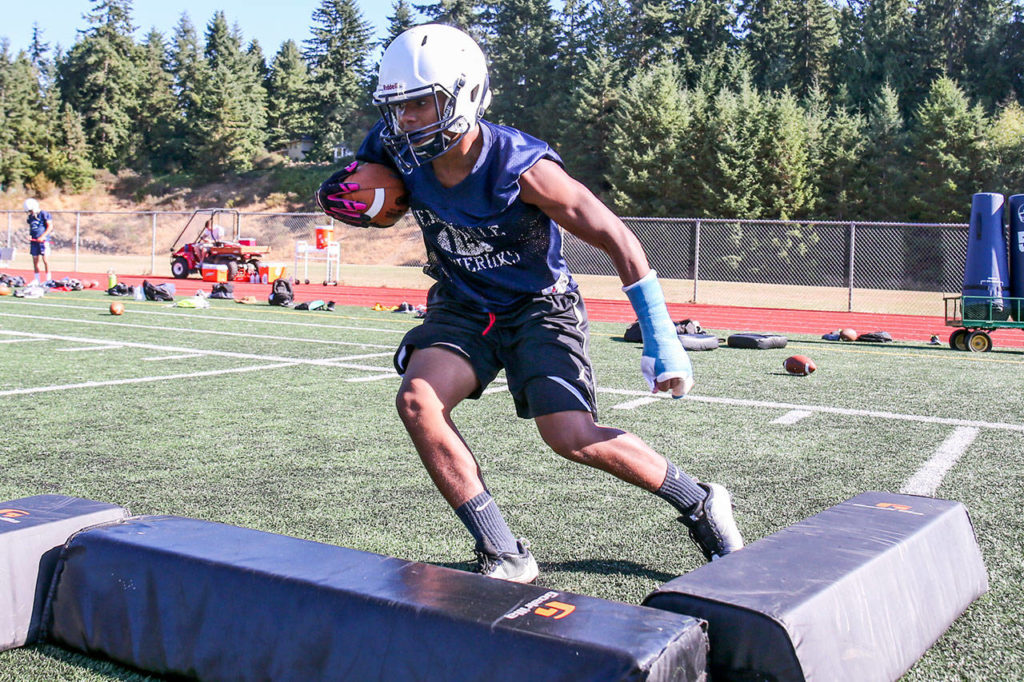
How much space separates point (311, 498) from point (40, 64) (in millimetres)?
116883

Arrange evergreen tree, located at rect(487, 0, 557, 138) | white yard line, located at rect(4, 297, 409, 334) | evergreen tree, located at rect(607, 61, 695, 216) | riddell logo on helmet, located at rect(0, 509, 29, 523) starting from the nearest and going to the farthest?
1. riddell logo on helmet, located at rect(0, 509, 29, 523)
2. white yard line, located at rect(4, 297, 409, 334)
3. evergreen tree, located at rect(607, 61, 695, 216)
4. evergreen tree, located at rect(487, 0, 557, 138)

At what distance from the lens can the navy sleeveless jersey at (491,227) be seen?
3.11m

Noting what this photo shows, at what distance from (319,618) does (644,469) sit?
4.55 ft

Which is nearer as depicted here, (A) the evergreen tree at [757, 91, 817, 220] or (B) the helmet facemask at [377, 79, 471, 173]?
(B) the helmet facemask at [377, 79, 471, 173]

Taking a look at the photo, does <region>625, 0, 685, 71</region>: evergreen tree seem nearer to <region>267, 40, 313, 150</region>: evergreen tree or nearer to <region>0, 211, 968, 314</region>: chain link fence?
<region>0, 211, 968, 314</region>: chain link fence

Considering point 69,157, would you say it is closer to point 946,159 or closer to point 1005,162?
point 946,159

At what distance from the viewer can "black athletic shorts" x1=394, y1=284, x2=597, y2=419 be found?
3.12 meters

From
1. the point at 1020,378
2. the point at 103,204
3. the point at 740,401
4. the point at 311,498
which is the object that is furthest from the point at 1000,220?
the point at 103,204

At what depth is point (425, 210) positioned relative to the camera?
10.6 ft

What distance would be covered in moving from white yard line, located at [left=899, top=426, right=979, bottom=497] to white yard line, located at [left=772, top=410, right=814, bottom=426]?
981 millimetres

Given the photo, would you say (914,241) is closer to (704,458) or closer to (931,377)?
(931,377)

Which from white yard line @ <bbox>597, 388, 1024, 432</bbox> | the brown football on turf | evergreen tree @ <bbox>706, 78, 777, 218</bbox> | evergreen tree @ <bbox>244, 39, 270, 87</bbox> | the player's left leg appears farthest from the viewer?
evergreen tree @ <bbox>244, 39, 270, 87</bbox>

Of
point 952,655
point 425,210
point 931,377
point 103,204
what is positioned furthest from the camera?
point 103,204

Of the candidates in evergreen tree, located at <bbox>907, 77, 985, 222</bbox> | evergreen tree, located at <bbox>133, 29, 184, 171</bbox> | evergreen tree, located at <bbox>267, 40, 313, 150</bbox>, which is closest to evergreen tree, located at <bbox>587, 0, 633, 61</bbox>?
evergreen tree, located at <bbox>907, 77, 985, 222</bbox>
